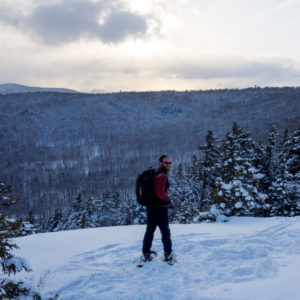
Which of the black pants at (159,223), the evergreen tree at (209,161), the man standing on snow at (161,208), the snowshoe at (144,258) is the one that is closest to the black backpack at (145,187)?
the man standing on snow at (161,208)

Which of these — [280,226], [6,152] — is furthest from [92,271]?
[6,152]

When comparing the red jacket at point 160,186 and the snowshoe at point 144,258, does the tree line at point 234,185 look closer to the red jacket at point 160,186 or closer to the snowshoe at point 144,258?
the red jacket at point 160,186

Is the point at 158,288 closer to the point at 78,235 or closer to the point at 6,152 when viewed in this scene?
the point at 78,235

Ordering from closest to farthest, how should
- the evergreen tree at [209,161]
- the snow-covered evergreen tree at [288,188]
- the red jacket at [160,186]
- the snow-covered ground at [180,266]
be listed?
the snow-covered ground at [180,266]
the red jacket at [160,186]
the snow-covered evergreen tree at [288,188]
the evergreen tree at [209,161]

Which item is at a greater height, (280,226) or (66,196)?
(280,226)

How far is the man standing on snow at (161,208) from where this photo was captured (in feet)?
16.1

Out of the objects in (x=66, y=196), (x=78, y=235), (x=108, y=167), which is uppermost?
(x=78, y=235)

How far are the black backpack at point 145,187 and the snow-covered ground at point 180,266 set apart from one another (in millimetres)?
1315

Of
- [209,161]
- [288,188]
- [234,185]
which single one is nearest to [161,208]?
[234,185]

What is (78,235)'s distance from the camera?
7.62m

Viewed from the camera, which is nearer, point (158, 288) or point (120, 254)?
point (158, 288)

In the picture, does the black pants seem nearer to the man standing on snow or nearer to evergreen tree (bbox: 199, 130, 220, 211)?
the man standing on snow

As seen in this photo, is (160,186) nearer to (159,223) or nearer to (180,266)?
(159,223)

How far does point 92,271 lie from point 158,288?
1.40m
